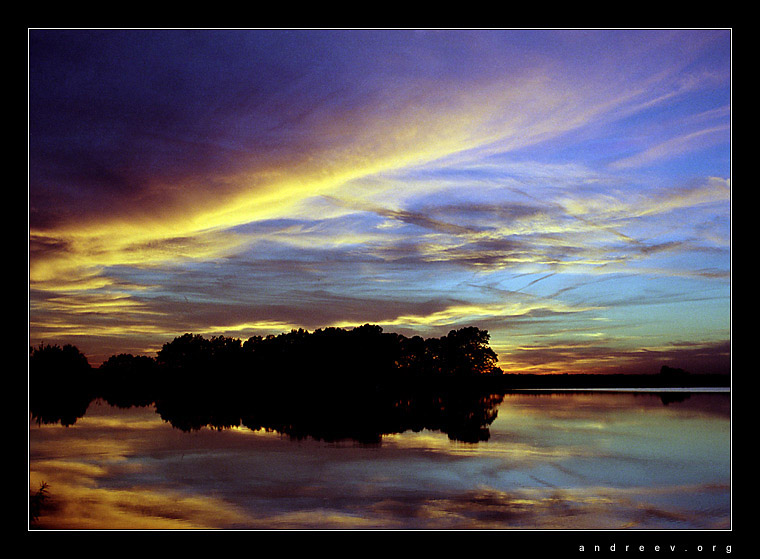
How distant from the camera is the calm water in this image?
13.3 meters

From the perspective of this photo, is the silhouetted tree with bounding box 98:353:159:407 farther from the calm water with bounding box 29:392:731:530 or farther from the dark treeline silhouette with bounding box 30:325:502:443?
the calm water with bounding box 29:392:731:530

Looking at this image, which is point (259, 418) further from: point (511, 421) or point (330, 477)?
point (330, 477)

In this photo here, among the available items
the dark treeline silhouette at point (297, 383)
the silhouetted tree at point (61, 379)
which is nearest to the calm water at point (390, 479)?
the dark treeline silhouette at point (297, 383)

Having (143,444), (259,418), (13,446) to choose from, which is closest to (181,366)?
(259,418)

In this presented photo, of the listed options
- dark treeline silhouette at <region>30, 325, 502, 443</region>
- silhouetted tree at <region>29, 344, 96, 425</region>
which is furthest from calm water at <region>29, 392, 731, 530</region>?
silhouetted tree at <region>29, 344, 96, 425</region>

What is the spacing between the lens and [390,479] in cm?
1608

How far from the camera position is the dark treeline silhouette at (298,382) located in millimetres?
30359

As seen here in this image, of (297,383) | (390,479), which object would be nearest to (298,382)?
(297,383)

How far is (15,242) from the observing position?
36.0 feet

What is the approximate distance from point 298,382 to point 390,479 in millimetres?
41287

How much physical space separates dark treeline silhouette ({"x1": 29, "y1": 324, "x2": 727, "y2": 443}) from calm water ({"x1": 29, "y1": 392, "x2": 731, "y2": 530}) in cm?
476

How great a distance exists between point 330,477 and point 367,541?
19.0ft

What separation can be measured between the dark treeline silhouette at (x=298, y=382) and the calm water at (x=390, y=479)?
4.76 metres

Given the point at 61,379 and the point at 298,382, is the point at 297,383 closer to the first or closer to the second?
the point at 298,382
